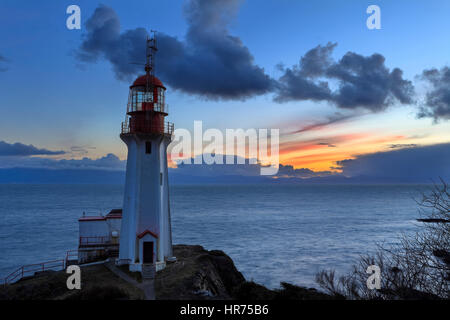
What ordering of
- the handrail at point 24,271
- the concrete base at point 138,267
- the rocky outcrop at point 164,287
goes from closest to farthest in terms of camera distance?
the rocky outcrop at point 164,287 < the concrete base at point 138,267 < the handrail at point 24,271

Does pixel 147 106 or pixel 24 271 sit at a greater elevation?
pixel 147 106

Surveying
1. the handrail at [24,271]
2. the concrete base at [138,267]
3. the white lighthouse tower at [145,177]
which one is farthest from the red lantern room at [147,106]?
the handrail at [24,271]

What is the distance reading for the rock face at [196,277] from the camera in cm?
1872

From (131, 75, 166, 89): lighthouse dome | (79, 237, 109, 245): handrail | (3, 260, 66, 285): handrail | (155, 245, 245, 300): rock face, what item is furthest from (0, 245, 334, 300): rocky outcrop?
(131, 75, 166, 89): lighthouse dome

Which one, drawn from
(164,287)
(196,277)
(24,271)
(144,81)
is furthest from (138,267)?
(24,271)

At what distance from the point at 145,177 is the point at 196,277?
7571 mm

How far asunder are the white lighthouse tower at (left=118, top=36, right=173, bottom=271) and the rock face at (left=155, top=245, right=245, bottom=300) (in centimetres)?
170

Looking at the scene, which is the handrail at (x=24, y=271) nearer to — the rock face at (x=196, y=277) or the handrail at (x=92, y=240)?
the handrail at (x=92, y=240)

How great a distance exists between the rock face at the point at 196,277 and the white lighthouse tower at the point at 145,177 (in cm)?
170

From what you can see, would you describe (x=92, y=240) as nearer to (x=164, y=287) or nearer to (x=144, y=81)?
(x=164, y=287)

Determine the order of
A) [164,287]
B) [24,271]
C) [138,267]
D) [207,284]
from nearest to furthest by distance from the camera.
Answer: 1. [164,287]
2. [138,267]
3. [207,284]
4. [24,271]

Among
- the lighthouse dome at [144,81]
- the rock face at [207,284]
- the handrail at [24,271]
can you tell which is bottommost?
the handrail at [24,271]

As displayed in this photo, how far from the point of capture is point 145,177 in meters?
22.7

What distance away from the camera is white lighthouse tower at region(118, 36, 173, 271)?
73.0ft
